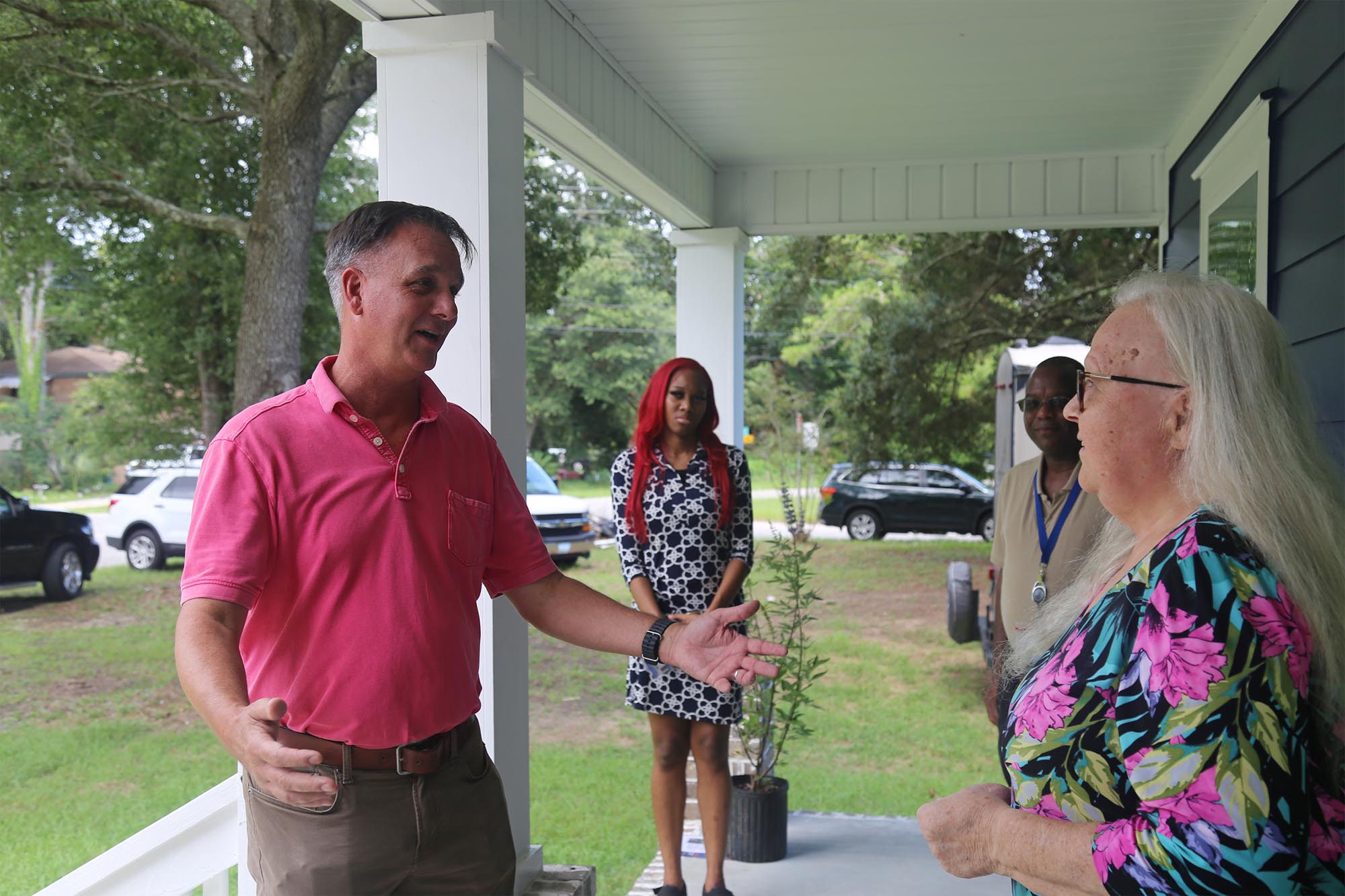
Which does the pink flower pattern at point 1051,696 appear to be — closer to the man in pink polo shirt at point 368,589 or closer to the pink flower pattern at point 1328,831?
the pink flower pattern at point 1328,831

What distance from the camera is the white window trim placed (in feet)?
10.8

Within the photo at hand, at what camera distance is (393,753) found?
5.35ft

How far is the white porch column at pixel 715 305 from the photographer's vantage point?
565 centimetres

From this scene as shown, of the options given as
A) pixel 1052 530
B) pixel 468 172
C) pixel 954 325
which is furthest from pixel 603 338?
pixel 468 172

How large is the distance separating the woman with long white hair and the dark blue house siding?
144 centimetres

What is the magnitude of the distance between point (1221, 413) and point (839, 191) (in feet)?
15.1

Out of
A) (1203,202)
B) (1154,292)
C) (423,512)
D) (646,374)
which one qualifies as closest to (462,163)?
(423,512)

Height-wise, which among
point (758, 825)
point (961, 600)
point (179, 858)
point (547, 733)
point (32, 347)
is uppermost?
point (32, 347)

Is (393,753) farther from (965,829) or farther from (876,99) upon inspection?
(876,99)

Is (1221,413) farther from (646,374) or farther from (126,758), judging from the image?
(646,374)

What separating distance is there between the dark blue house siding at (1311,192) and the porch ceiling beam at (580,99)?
2.08 m

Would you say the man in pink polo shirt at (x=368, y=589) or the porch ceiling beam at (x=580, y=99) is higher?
the porch ceiling beam at (x=580, y=99)

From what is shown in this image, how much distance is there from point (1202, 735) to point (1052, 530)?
6.57 feet

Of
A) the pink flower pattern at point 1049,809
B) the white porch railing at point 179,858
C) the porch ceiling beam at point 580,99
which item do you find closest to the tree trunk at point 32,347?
the porch ceiling beam at point 580,99
